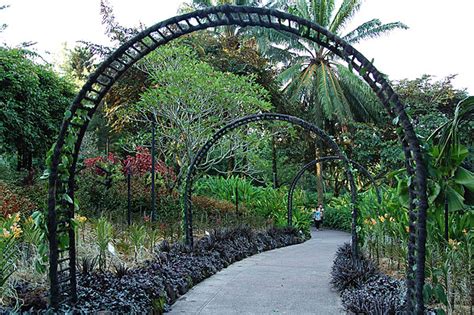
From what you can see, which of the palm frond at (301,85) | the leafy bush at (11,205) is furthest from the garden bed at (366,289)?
the palm frond at (301,85)

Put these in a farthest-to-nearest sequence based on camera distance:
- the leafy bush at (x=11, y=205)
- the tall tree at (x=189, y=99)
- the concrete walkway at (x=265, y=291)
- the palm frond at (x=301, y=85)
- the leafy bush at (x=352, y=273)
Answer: the palm frond at (x=301, y=85) < the tall tree at (x=189, y=99) < the leafy bush at (x=11, y=205) < the leafy bush at (x=352, y=273) < the concrete walkway at (x=265, y=291)

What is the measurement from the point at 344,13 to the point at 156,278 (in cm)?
1674

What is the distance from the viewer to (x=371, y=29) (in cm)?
1903

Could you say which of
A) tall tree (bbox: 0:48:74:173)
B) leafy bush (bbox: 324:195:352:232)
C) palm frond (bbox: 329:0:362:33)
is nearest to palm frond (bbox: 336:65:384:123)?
palm frond (bbox: 329:0:362:33)

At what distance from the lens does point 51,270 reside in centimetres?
362

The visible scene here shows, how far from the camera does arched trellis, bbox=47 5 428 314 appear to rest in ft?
9.48

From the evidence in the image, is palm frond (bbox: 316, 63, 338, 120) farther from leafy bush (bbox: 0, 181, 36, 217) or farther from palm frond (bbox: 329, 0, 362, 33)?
leafy bush (bbox: 0, 181, 36, 217)

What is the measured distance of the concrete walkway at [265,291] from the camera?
183 inches

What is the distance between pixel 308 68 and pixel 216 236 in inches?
545

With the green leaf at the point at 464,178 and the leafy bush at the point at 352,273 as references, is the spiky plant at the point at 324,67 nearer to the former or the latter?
the leafy bush at the point at 352,273

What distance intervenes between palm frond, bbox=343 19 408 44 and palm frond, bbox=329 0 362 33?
61 cm

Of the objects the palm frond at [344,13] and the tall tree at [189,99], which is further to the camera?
the palm frond at [344,13]

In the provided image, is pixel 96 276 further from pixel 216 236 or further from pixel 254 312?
pixel 216 236

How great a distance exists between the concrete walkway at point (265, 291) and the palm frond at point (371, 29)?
13.9 meters
